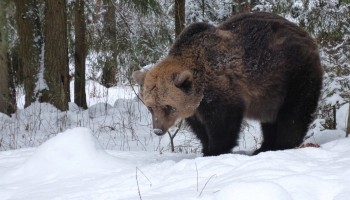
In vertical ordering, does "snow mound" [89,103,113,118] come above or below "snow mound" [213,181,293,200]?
above

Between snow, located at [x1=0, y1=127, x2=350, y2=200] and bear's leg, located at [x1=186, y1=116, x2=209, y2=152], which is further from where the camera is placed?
bear's leg, located at [x1=186, y1=116, x2=209, y2=152]

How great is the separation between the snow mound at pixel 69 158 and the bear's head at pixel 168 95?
0.73 metres

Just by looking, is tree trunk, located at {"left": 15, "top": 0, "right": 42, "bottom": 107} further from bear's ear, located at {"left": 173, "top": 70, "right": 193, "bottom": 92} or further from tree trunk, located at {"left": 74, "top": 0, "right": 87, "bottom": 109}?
bear's ear, located at {"left": 173, "top": 70, "right": 193, "bottom": 92}

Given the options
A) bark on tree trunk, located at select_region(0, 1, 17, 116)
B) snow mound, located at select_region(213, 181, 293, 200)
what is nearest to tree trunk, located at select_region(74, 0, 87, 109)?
bark on tree trunk, located at select_region(0, 1, 17, 116)

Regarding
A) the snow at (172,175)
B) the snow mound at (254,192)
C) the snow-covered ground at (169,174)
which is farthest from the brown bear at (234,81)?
the snow mound at (254,192)

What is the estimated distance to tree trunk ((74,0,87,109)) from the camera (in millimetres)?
10500

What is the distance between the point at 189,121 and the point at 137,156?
0.76m

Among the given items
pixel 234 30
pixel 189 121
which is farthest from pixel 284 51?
pixel 189 121

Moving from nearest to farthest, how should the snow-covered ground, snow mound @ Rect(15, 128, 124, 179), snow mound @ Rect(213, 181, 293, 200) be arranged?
snow mound @ Rect(213, 181, 293, 200) → the snow-covered ground → snow mound @ Rect(15, 128, 124, 179)

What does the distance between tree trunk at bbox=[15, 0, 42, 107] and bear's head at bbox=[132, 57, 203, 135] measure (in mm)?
5533

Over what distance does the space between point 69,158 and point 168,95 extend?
126 centimetres

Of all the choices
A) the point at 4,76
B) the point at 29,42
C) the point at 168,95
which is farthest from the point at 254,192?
the point at 29,42

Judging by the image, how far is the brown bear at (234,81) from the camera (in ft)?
14.8

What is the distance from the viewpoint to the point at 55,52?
9148mm
